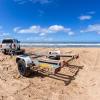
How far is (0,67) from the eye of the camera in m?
12.6

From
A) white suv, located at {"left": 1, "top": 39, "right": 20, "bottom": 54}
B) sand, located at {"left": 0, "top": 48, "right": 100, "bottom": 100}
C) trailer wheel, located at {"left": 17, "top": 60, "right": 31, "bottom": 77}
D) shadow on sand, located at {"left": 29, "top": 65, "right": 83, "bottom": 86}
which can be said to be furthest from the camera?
white suv, located at {"left": 1, "top": 39, "right": 20, "bottom": 54}

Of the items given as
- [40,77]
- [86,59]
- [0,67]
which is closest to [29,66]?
[40,77]

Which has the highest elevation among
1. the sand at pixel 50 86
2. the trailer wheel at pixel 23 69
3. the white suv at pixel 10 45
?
the white suv at pixel 10 45

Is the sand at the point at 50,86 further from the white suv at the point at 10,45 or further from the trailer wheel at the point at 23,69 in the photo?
the white suv at the point at 10,45

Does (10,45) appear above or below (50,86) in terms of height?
above

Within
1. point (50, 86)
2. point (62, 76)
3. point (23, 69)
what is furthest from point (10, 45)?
point (50, 86)

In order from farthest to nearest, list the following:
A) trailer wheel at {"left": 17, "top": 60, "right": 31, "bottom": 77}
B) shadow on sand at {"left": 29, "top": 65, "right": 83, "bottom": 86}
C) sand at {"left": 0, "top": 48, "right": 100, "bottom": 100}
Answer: trailer wheel at {"left": 17, "top": 60, "right": 31, "bottom": 77}
shadow on sand at {"left": 29, "top": 65, "right": 83, "bottom": 86}
sand at {"left": 0, "top": 48, "right": 100, "bottom": 100}

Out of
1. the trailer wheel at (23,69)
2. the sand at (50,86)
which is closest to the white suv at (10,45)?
the sand at (50,86)

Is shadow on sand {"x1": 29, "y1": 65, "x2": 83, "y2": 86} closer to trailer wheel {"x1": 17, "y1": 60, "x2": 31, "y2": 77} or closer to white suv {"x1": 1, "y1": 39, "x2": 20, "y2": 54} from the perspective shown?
trailer wheel {"x1": 17, "y1": 60, "x2": 31, "y2": 77}

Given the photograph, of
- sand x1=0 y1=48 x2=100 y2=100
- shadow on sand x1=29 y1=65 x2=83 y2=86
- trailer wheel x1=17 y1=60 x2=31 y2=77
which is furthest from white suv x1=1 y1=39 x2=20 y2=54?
shadow on sand x1=29 y1=65 x2=83 y2=86

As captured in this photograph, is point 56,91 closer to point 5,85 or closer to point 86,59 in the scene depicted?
point 5,85

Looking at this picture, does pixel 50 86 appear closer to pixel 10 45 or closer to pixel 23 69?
pixel 23 69

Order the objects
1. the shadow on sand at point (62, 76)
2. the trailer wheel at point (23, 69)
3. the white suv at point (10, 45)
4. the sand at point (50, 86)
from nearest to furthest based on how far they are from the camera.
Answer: the sand at point (50, 86) < the shadow on sand at point (62, 76) < the trailer wheel at point (23, 69) < the white suv at point (10, 45)

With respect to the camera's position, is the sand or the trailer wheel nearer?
the sand
